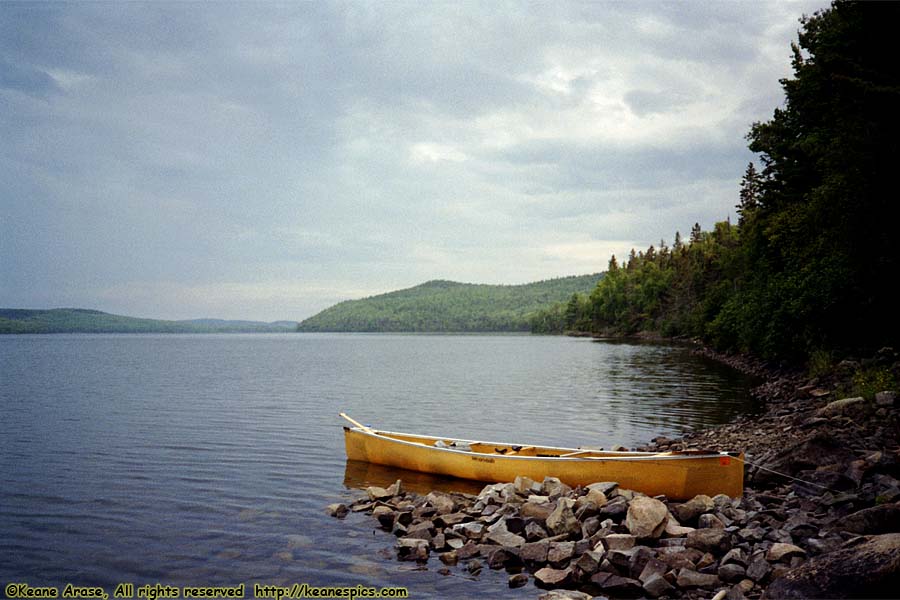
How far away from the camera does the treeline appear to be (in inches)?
690

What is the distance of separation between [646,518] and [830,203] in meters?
14.5

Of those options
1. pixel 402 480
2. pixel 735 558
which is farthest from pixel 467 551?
pixel 402 480

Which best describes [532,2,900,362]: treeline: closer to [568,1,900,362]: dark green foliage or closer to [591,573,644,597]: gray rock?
[568,1,900,362]: dark green foliage

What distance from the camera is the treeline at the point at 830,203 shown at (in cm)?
1753

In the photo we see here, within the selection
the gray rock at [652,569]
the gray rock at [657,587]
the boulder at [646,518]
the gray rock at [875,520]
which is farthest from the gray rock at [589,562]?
the gray rock at [875,520]

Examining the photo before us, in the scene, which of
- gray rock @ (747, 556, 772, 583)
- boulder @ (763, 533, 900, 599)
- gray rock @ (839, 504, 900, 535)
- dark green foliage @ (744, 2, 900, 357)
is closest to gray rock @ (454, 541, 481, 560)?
gray rock @ (747, 556, 772, 583)

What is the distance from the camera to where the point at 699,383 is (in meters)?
40.5

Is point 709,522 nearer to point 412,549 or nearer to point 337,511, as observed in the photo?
point 412,549

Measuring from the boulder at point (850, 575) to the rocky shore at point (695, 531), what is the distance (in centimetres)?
1

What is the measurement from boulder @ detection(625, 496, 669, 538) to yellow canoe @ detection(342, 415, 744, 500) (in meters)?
2.16

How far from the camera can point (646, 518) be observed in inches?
424

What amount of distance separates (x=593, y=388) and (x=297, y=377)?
25425 millimetres

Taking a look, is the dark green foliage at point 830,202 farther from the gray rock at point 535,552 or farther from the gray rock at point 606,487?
the gray rock at point 535,552

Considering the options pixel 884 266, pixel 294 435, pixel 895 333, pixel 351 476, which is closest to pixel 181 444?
pixel 294 435
